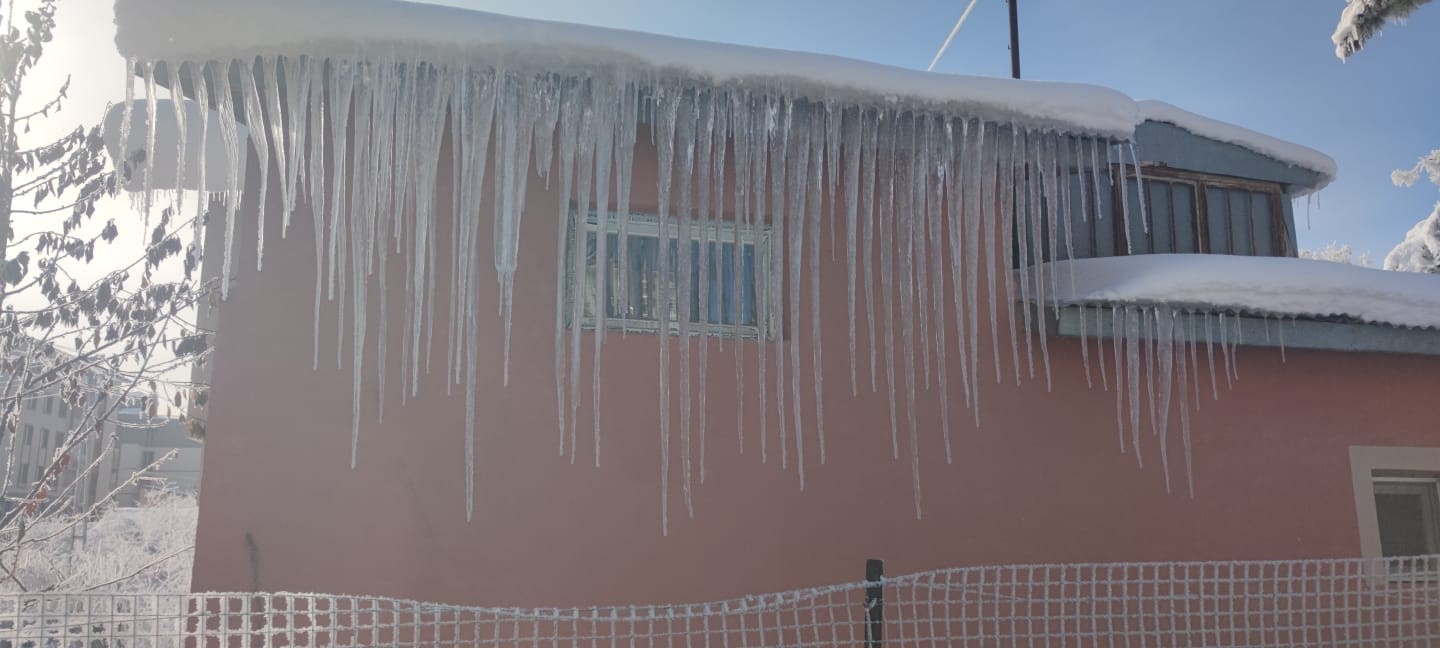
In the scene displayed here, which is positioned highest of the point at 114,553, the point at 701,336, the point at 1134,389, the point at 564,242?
the point at 564,242

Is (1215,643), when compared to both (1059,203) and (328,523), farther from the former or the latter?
(328,523)

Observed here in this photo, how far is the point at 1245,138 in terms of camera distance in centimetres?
589

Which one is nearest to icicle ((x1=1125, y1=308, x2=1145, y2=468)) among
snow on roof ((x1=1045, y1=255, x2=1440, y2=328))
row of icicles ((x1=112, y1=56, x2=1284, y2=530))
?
row of icicles ((x1=112, y1=56, x2=1284, y2=530))

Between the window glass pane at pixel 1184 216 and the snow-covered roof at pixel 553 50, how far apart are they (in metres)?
1.46

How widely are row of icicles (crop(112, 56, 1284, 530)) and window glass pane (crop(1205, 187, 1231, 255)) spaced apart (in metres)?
1.13

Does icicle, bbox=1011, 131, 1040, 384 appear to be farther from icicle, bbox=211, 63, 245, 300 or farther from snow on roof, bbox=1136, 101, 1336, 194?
icicle, bbox=211, 63, 245, 300

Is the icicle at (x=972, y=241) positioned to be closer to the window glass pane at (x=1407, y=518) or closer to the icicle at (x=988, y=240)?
the icicle at (x=988, y=240)

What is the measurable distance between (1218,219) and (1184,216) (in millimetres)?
288

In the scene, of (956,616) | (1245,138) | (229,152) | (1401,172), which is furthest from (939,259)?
(1401,172)

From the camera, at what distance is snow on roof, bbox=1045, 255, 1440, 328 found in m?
4.62

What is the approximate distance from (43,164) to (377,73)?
4.21 metres

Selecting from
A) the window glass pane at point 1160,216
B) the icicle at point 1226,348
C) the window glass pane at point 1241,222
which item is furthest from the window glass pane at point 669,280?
the window glass pane at point 1241,222

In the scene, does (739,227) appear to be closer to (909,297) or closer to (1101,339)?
(909,297)

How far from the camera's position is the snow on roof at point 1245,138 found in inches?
215
